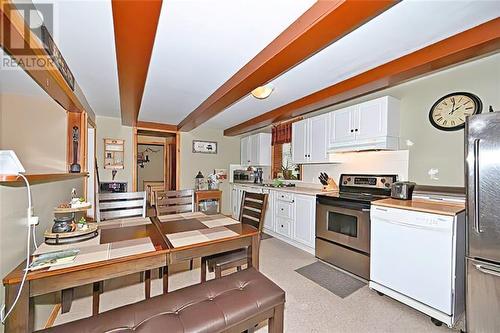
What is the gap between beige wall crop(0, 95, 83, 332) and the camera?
1216mm

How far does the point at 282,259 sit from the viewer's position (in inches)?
120

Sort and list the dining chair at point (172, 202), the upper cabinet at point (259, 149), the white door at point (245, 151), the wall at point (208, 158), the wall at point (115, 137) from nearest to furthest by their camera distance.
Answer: the dining chair at point (172, 202), the wall at point (115, 137), the upper cabinet at point (259, 149), the wall at point (208, 158), the white door at point (245, 151)

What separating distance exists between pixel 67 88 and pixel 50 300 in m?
1.82

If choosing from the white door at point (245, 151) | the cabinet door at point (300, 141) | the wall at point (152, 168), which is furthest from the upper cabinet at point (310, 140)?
the wall at point (152, 168)

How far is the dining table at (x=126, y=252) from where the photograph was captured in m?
1.03

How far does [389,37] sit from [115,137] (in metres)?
4.67

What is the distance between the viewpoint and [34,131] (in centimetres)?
211

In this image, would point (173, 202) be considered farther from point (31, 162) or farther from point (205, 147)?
point (205, 147)

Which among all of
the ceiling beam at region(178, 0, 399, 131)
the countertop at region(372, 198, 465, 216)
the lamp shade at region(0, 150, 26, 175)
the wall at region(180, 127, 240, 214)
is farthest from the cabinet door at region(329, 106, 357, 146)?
the lamp shade at region(0, 150, 26, 175)

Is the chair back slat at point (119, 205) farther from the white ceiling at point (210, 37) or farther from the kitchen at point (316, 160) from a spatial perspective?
the white ceiling at point (210, 37)

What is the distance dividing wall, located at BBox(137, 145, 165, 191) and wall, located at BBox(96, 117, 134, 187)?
3.54 meters

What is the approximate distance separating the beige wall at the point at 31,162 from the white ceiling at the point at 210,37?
3.61 ft

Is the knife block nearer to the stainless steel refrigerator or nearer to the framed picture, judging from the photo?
the stainless steel refrigerator

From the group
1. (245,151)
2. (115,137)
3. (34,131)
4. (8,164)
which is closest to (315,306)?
(8,164)
